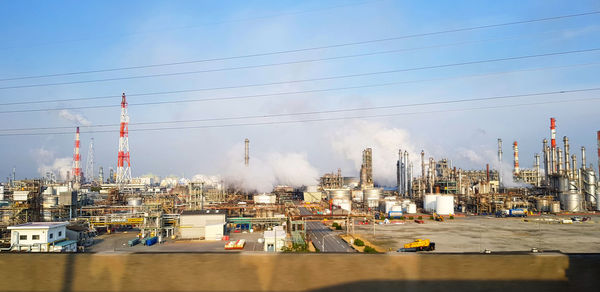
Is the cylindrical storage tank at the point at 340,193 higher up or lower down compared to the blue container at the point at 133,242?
higher up

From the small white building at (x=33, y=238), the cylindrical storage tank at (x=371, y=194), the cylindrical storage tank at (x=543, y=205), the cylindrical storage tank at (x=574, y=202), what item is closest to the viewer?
the small white building at (x=33, y=238)

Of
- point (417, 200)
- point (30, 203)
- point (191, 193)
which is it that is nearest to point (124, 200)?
point (191, 193)

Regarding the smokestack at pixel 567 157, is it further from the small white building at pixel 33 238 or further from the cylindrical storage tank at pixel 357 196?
the small white building at pixel 33 238

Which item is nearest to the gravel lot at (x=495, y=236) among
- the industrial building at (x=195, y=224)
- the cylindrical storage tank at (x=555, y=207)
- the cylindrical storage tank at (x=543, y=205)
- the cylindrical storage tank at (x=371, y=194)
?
the cylindrical storage tank at (x=555, y=207)

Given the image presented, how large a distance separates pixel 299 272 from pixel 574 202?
68.2 m

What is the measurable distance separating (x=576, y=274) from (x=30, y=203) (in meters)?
40.8

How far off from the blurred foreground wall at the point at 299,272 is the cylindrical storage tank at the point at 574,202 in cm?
6642

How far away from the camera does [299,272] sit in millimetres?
3588

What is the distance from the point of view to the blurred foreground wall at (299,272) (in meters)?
3.51

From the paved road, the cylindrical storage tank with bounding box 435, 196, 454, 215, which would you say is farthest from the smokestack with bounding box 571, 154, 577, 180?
the paved road

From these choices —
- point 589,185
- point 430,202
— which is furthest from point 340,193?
point 589,185

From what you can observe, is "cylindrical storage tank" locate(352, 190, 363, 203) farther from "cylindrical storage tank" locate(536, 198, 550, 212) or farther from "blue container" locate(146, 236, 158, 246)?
"blue container" locate(146, 236, 158, 246)

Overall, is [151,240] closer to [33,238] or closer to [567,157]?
[33,238]

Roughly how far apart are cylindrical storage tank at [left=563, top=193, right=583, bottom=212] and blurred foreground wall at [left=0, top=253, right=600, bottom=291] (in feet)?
218
